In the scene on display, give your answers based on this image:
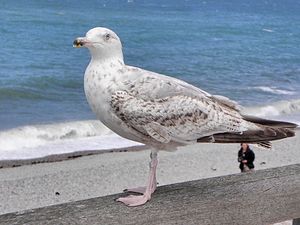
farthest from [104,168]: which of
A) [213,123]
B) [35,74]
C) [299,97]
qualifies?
[35,74]

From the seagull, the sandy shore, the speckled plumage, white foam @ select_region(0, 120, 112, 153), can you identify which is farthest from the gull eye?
white foam @ select_region(0, 120, 112, 153)

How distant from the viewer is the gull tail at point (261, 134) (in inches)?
122

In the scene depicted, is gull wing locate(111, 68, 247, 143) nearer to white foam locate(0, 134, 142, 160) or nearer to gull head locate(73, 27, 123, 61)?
gull head locate(73, 27, 123, 61)

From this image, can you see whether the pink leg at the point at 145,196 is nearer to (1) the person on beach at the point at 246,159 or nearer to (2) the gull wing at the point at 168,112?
(2) the gull wing at the point at 168,112

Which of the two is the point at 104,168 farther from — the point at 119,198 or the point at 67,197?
the point at 119,198

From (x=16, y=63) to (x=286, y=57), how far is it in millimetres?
21258

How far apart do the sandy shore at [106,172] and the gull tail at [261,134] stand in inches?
346

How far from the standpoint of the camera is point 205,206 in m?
2.89

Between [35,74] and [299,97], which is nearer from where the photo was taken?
[299,97]

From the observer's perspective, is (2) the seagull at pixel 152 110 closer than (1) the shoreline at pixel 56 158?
Yes

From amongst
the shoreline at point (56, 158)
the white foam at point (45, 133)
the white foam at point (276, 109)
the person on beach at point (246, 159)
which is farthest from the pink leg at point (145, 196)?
A: the white foam at point (276, 109)

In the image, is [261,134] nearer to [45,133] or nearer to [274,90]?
[45,133]

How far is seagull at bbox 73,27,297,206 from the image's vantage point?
3.13 meters

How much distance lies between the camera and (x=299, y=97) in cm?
2820
